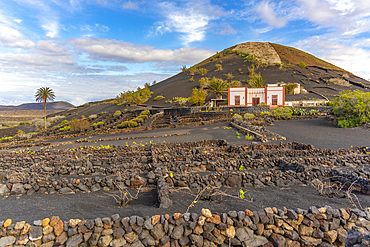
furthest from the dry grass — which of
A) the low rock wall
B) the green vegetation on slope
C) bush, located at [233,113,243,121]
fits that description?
the green vegetation on slope

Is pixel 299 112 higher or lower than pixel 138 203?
higher

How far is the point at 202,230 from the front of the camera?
3.73 meters

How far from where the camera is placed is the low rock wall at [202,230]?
3.63 m

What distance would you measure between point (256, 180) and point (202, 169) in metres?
2.44

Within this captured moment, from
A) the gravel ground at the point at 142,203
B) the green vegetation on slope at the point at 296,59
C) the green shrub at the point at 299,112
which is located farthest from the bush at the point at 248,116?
the green vegetation on slope at the point at 296,59

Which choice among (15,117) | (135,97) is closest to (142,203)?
(135,97)

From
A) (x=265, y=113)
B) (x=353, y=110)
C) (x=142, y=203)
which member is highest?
(x=353, y=110)

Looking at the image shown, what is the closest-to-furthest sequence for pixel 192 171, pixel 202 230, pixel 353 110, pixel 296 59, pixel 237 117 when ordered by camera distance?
pixel 202 230 → pixel 192 171 → pixel 353 110 → pixel 237 117 → pixel 296 59

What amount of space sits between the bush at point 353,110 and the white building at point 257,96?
15715mm

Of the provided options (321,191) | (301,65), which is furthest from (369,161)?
(301,65)

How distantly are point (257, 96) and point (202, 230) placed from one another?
117 feet

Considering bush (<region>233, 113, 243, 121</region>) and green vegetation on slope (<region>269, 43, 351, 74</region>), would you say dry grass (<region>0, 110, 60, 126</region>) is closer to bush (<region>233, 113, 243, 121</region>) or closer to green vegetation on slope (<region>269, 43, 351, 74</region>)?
bush (<region>233, 113, 243, 121</region>)

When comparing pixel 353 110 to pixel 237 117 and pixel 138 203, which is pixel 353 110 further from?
pixel 138 203

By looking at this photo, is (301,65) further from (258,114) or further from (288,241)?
(288,241)
